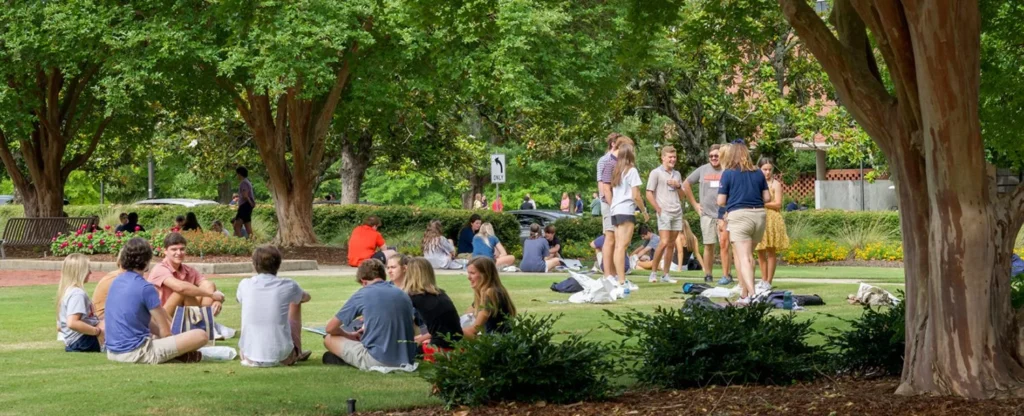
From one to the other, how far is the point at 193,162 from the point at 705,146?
19.1m

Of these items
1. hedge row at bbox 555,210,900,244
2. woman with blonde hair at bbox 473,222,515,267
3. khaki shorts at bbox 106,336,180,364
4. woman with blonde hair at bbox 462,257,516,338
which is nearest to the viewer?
woman with blonde hair at bbox 462,257,516,338

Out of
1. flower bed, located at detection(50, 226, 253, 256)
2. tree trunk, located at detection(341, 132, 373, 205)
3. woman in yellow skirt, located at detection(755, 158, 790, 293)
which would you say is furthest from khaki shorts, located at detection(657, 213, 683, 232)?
tree trunk, located at detection(341, 132, 373, 205)

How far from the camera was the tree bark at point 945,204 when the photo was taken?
282 inches

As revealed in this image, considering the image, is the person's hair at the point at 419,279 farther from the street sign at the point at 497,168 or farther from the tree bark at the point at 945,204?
the street sign at the point at 497,168

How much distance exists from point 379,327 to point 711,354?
2445 mm

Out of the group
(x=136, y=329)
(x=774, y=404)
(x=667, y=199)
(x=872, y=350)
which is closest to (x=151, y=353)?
(x=136, y=329)

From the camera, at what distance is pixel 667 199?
688 inches

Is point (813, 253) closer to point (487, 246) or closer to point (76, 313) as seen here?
point (487, 246)

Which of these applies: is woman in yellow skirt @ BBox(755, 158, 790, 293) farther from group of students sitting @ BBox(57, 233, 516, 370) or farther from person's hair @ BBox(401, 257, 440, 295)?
person's hair @ BBox(401, 257, 440, 295)

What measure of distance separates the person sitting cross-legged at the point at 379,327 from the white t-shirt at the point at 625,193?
6.11m

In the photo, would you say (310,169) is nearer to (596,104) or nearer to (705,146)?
(596,104)

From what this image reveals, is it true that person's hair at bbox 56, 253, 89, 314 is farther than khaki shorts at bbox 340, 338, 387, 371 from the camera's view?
Yes

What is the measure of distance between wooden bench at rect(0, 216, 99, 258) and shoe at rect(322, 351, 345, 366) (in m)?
20.4

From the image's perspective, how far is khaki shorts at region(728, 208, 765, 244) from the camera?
1385 centimetres
